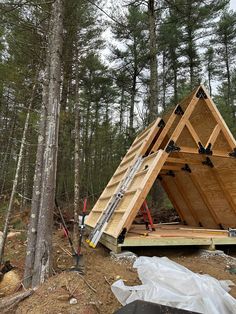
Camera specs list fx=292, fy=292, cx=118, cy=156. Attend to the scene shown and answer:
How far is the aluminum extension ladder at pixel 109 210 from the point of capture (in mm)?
5363

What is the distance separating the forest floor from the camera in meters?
3.19

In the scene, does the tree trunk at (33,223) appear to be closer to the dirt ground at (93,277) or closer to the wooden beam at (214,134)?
the dirt ground at (93,277)

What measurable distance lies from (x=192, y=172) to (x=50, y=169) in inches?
150

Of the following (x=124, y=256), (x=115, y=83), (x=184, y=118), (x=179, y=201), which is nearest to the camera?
(x=124, y=256)

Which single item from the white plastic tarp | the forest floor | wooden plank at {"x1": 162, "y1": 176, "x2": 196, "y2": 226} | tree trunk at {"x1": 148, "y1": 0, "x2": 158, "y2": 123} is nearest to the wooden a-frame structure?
wooden plank at {"x1": 162, "y1": 176, "x2": 196, "y2": 226}

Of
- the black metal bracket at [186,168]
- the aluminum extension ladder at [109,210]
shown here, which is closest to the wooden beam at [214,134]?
the black metal bracket at [186,168]

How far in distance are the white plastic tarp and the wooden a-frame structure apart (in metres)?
1.42

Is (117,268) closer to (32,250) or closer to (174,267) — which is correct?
(174,267)

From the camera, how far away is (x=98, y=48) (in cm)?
1042

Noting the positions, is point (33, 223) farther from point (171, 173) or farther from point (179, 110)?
point (171, 173)

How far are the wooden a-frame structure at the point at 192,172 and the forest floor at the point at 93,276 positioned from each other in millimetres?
333

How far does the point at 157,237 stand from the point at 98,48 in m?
7.55

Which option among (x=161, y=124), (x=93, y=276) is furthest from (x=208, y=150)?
(x=93, y=276)

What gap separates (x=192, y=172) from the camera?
22.8ft
